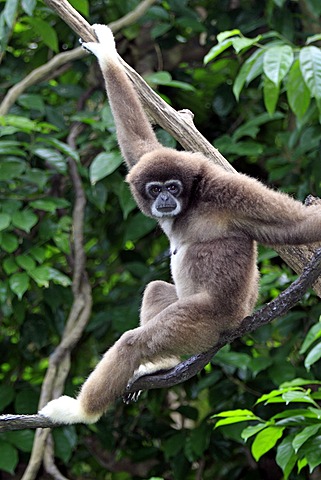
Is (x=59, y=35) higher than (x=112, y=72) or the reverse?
the reverse

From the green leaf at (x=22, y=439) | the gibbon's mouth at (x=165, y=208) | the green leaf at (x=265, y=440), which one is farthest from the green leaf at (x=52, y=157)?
Result: the green leaf at (x=265, y=440)

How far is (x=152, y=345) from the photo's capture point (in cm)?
371

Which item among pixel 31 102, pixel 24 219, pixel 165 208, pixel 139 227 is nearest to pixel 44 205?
pixel 24 219

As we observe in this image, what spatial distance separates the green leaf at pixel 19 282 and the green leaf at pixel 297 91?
2223 mm

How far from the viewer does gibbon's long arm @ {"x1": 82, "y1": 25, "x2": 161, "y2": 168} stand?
14.7 feet

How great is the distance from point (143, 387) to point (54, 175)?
3.28 meters

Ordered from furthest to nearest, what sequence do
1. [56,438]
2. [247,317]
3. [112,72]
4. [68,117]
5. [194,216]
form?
[68,117]
[56,438]
[112,72]
[194,216]
[247,317]

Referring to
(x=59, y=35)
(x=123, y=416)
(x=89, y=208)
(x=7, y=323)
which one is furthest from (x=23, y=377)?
(x=59, y=35)

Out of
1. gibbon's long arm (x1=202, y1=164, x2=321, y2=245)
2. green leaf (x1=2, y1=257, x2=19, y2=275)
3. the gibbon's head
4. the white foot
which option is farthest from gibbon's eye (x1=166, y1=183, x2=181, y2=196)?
green leaf (x1=2, y1=257, x2=19, y2=275)

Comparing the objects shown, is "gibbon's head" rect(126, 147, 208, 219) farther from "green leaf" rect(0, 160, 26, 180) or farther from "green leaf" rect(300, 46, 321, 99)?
"green leaf" rect(0, 160, 26, 180)

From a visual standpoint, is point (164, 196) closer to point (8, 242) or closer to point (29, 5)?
point (8, 242)

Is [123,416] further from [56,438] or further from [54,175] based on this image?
[54,175]

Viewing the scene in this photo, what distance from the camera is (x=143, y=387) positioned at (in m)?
3.77

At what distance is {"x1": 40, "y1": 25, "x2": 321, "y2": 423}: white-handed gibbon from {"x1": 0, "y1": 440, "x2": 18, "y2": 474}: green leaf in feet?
7.21
